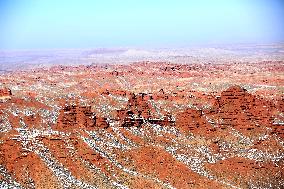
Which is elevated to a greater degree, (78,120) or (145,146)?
(78,120)

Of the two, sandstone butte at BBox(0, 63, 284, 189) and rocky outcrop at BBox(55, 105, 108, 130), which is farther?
rocky outcrop at BBox(55, 105, 108, 130)

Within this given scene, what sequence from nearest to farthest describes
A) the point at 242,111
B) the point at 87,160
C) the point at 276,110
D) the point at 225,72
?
the point at 87,160, the point at 242,111, the point at 276,110, the point at 225,72

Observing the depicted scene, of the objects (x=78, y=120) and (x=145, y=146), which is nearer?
(x=145, y=146)

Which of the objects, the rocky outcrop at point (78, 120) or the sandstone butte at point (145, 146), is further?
the rocky outcrop at point (78, 120)

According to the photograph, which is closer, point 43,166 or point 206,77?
point 43,166

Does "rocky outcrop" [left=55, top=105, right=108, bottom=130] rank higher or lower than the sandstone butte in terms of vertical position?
higher

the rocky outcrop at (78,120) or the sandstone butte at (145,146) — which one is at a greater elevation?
the rocky outcrop at (78,120)

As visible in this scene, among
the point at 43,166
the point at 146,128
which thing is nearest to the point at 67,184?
the point at 43,166

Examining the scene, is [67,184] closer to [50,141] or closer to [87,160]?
[87,160]
